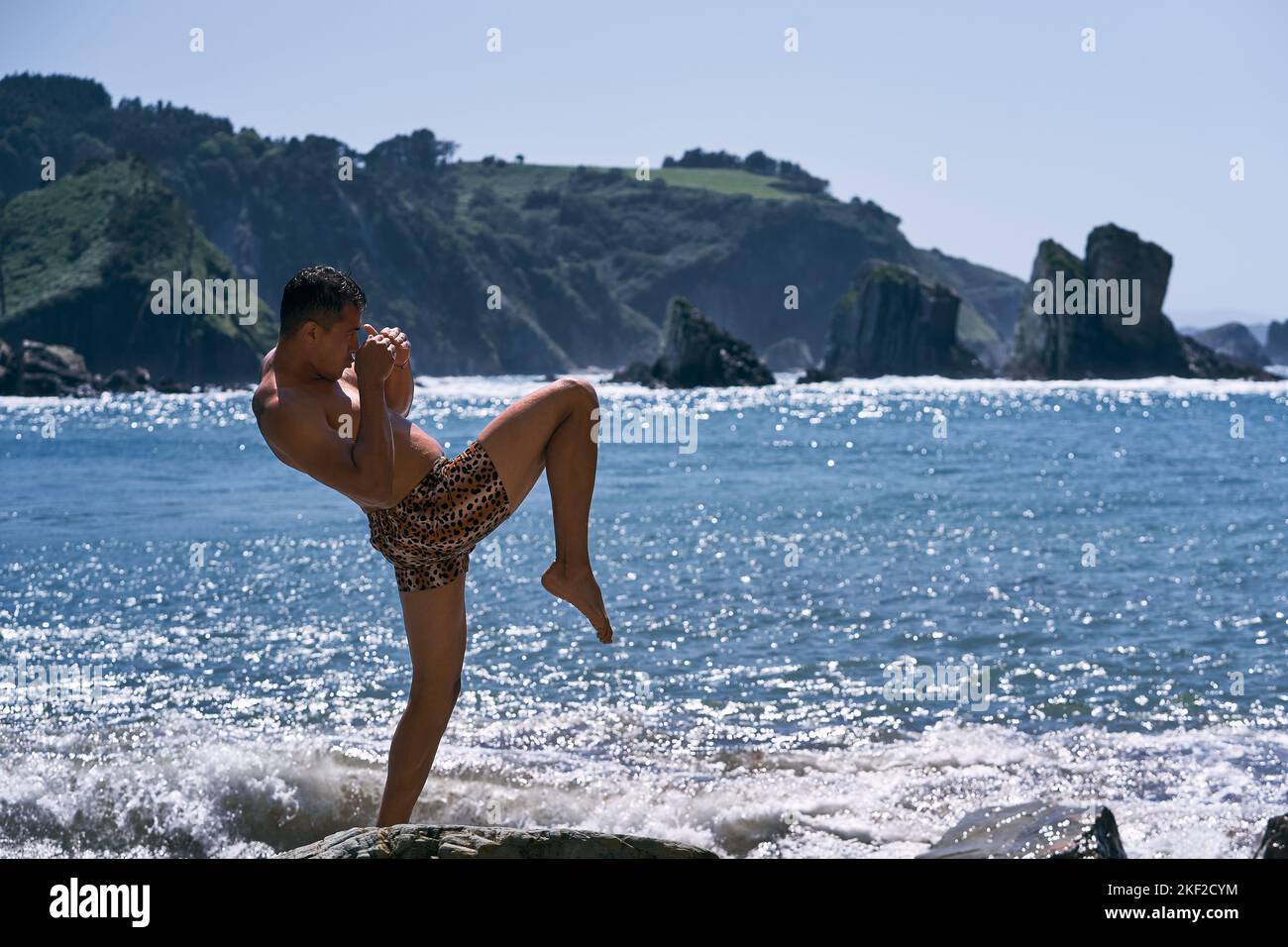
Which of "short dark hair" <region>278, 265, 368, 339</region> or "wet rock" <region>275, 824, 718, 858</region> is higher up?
"short dark hair" <region>278, 265, 368, 339</region>

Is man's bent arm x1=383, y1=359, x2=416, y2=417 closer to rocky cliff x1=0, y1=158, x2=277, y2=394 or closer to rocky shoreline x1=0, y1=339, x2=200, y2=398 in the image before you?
rocky shoreline x1=0, y1=339, x2=200, y2=398

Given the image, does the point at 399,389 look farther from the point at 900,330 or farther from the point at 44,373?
the point at 900,330

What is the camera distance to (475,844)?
3932mm

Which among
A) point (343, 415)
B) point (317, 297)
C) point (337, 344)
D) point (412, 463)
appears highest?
point (317, 297)

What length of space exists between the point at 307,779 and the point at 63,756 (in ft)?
5.61

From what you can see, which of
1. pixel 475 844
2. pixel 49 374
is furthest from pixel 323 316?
pixel 49 374

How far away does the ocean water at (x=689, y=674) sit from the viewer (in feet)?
27.3

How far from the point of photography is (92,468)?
126ft

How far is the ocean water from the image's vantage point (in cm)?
831

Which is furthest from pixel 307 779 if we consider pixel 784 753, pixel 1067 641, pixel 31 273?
pixel 31 273

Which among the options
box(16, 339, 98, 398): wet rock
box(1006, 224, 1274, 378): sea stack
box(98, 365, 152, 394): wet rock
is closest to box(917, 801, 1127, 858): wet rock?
box(16, 339, 98, 398): wet rock

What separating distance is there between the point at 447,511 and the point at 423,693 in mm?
727
